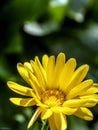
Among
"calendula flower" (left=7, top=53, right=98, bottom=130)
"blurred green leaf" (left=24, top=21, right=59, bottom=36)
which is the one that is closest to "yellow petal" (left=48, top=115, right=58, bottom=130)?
"calendula flower" (left=7, top=53, right=98, bottom=130)

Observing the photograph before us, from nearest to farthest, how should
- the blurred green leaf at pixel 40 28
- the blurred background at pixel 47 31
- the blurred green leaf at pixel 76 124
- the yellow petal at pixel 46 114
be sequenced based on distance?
the yellow petal at pixel 46 114
the blurred green leaf at pixel 76 124
the blurred background at pixel 47 31
the blurred green leaf at pixel 40 28

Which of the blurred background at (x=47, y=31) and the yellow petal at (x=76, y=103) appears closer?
the yellow petal at (x=76, y=103)

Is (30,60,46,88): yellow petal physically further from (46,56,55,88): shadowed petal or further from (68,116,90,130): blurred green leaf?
(68,116,90,130): blurred green leaf

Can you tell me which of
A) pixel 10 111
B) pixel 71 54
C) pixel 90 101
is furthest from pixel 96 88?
pixel 71 54

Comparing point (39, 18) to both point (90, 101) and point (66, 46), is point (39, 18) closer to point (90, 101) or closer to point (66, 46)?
point (66, 46)

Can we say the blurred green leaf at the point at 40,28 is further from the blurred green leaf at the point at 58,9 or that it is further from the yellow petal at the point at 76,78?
the yellow petal at the point at 76,78

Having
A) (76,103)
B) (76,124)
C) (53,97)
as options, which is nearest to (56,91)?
(53,97)

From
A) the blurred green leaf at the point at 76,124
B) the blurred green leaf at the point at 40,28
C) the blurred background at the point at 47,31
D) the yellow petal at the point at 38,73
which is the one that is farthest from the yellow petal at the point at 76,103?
the blurred green leaf at the point at 40,28

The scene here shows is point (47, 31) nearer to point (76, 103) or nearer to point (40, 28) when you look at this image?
point (40, 28)
